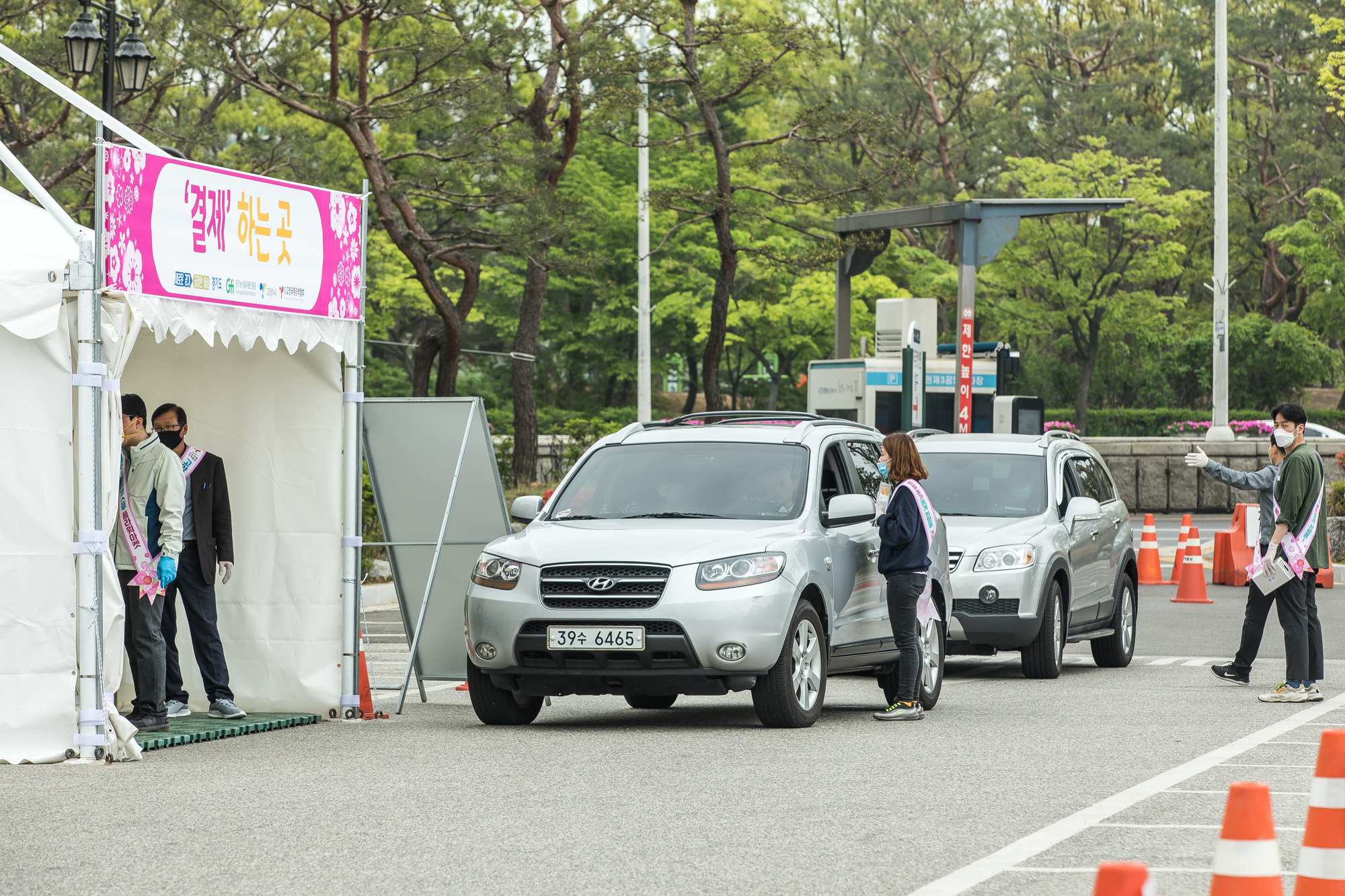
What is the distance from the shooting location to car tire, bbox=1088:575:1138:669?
15.1m

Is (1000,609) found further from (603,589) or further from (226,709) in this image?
(226,709)

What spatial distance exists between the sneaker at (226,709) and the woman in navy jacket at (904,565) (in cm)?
382

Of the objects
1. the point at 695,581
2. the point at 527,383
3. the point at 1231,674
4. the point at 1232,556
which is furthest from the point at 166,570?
the point at 527,383

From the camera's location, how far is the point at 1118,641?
15.1 meters

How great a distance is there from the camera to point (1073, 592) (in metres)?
14.4

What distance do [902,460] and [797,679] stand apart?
1.51 meters

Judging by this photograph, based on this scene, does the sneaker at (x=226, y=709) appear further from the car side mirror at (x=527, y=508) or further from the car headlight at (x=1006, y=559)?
the car headlight at (x=1006, y=559)

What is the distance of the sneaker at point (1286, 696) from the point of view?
1204 centimetres

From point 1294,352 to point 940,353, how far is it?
97.7 ft

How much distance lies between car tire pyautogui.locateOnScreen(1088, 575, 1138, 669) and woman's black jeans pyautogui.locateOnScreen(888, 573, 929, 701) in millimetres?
4464

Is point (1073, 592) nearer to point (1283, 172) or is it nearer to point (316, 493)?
point (316, 493)

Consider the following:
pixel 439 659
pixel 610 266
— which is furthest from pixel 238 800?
pixel 610 266

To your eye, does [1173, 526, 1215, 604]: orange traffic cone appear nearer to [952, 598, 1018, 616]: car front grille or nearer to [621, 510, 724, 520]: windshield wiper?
[952, 598, 1018, 616]: car front grille

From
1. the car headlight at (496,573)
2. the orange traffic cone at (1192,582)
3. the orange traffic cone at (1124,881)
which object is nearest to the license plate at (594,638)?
the car headlight at (496,573)
